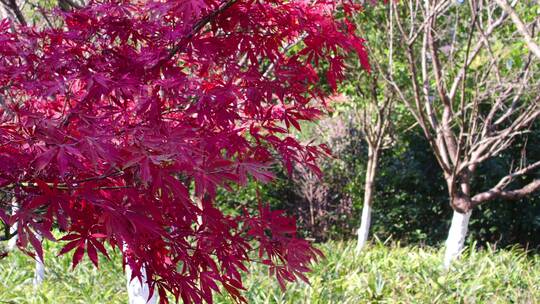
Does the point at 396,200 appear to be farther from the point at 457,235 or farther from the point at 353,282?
the point at 353,282

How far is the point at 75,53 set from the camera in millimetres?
2561

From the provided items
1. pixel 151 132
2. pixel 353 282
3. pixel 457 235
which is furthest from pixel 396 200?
pixel 151 132

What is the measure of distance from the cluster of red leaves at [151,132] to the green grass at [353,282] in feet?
7.21

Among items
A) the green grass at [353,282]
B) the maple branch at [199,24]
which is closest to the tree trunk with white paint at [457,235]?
the green grass at [353,282]

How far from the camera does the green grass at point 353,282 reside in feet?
16.3

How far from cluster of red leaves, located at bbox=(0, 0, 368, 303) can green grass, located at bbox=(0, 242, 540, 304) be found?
2.20m

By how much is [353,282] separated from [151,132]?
140 inches

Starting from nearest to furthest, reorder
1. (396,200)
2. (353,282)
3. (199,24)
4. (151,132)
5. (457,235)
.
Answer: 1. (151,132)
2. (199,24)
3. (353,282)
4. (457,235)
5. (396,200)

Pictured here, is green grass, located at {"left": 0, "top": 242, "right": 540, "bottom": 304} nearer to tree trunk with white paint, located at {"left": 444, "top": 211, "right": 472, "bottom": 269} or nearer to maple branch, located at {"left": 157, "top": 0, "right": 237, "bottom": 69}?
tree trunk with white paint, located at {"left": 444, "top": 211, "right": 472, "bottom": 269}

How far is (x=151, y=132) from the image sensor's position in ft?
6.98

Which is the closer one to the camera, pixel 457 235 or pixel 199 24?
pixel 199 24

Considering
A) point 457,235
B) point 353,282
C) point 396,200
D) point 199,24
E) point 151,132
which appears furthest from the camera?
point 396,200

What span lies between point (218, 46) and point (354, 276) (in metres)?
3.25

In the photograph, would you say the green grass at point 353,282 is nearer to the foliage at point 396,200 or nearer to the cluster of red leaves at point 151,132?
the cluster of red leaves at point 151,132
